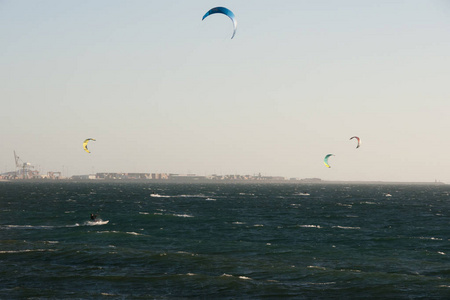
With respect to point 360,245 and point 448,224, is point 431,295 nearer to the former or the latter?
point 360,245

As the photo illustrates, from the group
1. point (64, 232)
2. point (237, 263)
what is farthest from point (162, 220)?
point (237, 263)

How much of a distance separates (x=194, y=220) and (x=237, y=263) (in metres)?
38.6

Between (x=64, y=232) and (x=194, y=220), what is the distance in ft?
75.4

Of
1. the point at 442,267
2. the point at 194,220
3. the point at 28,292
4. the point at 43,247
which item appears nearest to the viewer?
the point at 28,292

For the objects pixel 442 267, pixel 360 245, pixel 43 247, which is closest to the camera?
pixel 442 267

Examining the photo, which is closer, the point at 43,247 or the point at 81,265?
the point at 81,265

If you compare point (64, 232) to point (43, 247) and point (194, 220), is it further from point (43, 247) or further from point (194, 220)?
point (194, 220)

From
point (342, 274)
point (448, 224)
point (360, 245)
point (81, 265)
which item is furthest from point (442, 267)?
point (448, 224)

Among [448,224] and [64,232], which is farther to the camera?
[448,224]

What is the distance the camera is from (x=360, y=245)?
2101 inches

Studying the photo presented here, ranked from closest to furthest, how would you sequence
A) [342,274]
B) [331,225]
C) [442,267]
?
[342,274] < [442,267] < [331,225]

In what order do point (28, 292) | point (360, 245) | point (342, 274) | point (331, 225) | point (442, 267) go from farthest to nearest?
1. point (331, 225)
2. point (360, 245)
3. point (442, 267)
4. point (342, 274)
5. point (28, 292)

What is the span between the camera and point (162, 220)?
78500 millimetres

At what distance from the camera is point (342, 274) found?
37.5 metres
